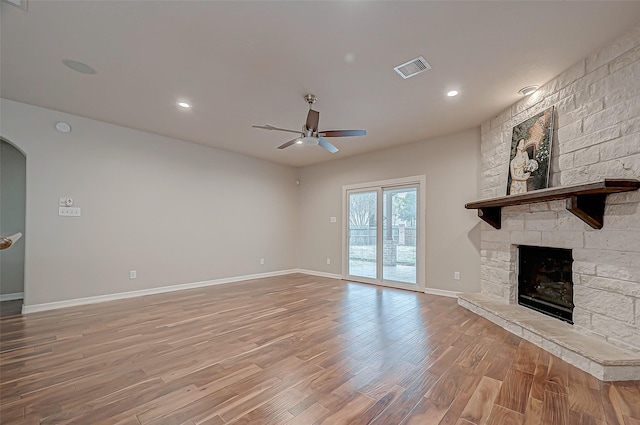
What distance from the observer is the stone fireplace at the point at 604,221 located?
89.4 inches

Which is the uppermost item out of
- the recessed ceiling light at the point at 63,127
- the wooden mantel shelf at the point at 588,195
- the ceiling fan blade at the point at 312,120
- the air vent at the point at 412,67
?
the air vent at the point at 412,67

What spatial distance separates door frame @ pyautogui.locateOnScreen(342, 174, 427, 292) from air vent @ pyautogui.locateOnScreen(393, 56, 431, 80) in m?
2.58

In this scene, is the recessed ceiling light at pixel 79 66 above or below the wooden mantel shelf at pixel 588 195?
above

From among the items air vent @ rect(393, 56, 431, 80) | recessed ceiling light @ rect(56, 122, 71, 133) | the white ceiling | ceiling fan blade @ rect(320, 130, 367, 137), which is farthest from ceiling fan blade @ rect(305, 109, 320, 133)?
recessed ceiling light @ rect(56, 122, 71, 133)

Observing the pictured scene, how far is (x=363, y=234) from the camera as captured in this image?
240 inches

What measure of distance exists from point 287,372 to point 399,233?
388 cm

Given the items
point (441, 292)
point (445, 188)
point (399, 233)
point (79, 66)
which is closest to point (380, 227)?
point (399, 233)

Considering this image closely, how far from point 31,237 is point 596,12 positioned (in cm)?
646

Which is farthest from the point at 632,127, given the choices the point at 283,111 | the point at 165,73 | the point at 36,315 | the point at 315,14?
the point at 36,315

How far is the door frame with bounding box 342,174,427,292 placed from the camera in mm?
5094

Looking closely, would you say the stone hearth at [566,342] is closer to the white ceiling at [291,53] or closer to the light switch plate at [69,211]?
the white ceiling at [291,53]

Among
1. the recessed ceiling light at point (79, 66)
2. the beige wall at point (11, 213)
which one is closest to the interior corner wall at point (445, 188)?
the recessed ceiling light at point (79, 66)

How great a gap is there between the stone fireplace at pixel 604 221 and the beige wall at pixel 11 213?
7.23m

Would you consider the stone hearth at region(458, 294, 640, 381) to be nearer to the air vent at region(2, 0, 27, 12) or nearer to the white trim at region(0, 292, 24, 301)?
the air vent at region(2, 0, 27, 12)
